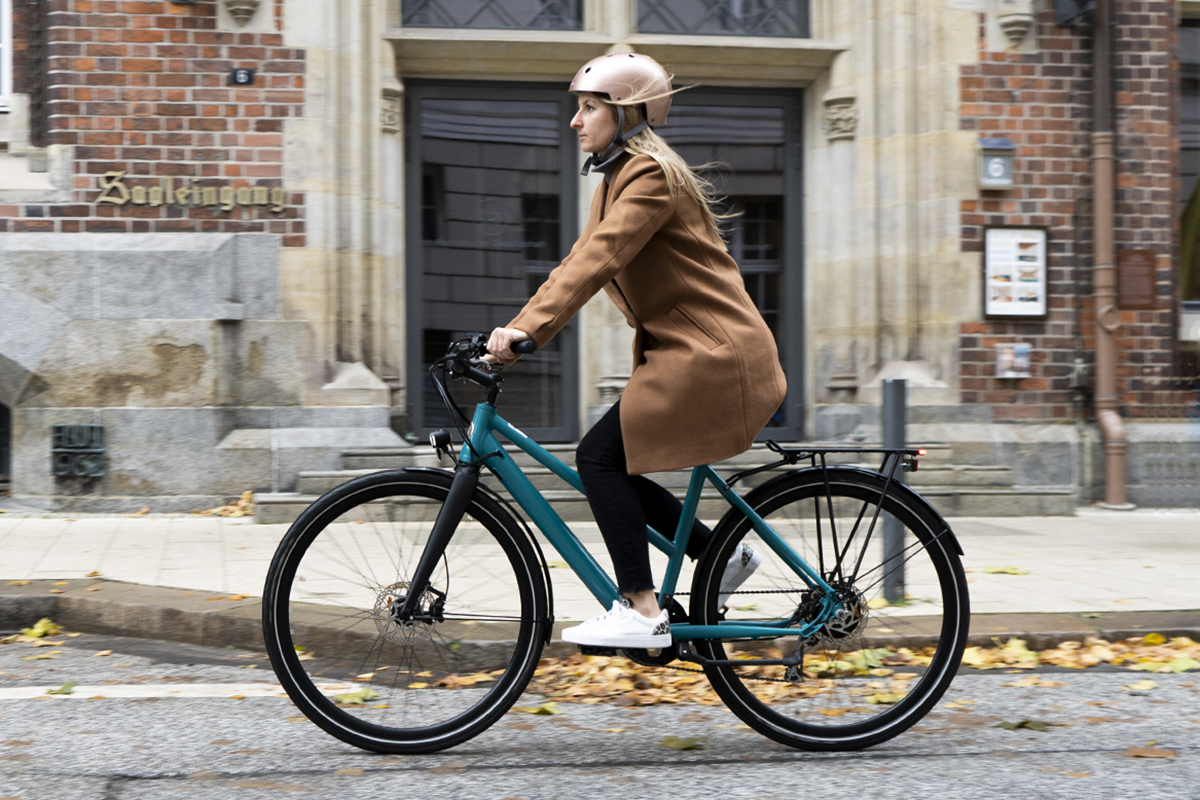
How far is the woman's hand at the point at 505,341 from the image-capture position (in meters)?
3.15


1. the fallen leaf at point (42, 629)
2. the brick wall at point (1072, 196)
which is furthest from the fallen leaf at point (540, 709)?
the brick wall at point (1072, 196)

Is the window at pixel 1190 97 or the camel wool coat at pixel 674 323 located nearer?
the camel wool coat at pixel 674 323

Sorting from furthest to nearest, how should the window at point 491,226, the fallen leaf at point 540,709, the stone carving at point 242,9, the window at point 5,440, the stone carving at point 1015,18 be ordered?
the window at point 491,226 → the stone carving at point 1015,18 → the window at point 5,440 → the stone carving at point 242,9 → the fallen leaf at point 540,709

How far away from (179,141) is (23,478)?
8.27 ft

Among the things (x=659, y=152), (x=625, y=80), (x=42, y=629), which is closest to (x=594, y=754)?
(x=659, y=152)

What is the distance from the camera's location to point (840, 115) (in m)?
9.67

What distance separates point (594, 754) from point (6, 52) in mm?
7517

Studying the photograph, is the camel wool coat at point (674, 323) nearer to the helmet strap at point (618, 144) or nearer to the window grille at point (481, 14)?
the helmet strap at point (618, 144)

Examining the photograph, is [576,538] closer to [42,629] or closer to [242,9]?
[42,629]

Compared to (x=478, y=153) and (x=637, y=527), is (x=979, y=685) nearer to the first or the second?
(x=637, y=527)

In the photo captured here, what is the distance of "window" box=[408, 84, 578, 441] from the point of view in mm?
9594

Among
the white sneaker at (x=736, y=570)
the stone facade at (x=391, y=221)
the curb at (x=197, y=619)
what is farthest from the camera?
the stone facade at (x=391, y=221)

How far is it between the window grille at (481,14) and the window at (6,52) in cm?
273

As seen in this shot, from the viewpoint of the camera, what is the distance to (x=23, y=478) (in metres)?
8.43
